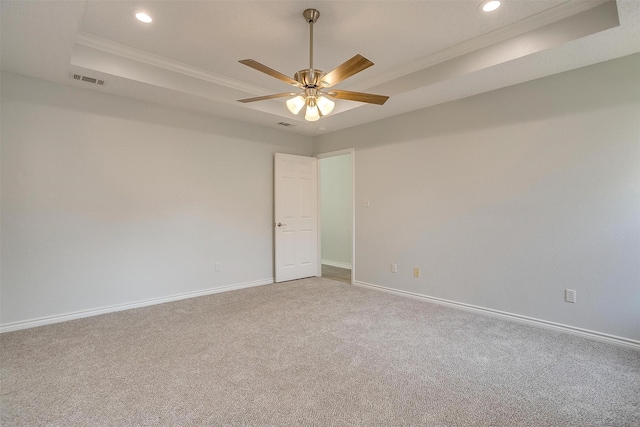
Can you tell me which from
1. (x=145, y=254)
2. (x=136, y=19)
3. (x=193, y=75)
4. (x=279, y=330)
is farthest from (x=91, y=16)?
(x=279, y=330)

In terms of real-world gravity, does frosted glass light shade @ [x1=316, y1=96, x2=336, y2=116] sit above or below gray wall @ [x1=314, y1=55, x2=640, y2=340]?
above

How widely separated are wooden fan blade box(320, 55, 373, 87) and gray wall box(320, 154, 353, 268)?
397 centimetres

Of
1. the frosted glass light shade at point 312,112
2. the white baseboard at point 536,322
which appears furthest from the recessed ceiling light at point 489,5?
the white baseboard at point 536,322

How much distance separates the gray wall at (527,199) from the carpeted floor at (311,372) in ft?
1.47

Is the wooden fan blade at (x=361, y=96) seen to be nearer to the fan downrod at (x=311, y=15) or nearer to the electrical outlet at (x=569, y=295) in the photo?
the fan downrod at (x=311, y=15)

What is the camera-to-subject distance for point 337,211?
657cm

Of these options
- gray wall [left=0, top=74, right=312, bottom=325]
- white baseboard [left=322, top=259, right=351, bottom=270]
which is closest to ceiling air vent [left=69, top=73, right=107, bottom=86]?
gray wall [left=0, top=74, right=312, bottom=325]

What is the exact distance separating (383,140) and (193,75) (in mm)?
2626

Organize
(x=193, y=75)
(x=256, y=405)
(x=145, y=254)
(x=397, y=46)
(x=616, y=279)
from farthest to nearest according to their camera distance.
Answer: (x=145, y=254) < (x=193, y=75) < (x=397, y=46) < (x=616, y=279) < (x=256, y=405)

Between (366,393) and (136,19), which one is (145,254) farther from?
(366,393)

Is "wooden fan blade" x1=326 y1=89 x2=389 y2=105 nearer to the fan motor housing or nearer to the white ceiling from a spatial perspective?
the fan motor housing

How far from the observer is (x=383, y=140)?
446 centimetres

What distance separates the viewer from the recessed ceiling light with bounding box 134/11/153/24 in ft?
8.01

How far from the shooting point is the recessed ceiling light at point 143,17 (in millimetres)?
2441
